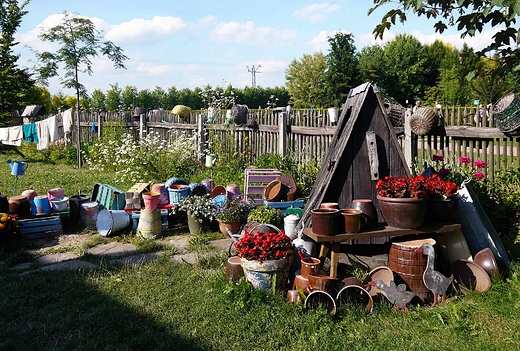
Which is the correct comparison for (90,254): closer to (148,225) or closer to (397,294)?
(148,225)

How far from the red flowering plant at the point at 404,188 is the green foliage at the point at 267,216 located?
5.87 ft

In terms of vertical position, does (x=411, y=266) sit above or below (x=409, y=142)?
below

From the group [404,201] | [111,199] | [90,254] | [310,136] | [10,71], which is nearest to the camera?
[404,201]

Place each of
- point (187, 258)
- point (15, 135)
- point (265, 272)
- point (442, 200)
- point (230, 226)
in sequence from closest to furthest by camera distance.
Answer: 1. point (265, 272)
2. point (442, 200)
3. point (187, 258)
4. point (230, 226)
5. point (15, 135)

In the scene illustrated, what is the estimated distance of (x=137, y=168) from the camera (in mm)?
9430

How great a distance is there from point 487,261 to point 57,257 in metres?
4.78

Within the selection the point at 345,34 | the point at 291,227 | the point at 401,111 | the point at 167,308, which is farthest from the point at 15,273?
the point at 345,34

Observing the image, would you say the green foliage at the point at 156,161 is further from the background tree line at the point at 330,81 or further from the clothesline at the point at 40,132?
the clothesline at the point at 40,132

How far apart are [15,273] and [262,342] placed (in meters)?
3.10

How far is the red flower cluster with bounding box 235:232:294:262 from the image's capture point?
3.94 metres

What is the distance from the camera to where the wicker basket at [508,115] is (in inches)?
219

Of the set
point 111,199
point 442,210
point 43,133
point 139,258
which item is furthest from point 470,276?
point 43,133

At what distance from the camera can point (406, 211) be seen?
13.6ft

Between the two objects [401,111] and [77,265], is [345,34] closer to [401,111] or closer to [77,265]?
[401,111]
